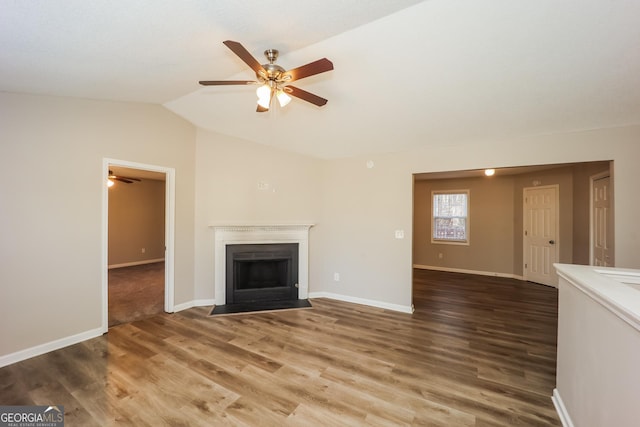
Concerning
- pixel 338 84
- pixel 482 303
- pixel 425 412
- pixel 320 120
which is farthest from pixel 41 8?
pixel 482 303

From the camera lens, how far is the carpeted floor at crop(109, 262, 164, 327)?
3.56 m

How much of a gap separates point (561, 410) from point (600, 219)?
3653mm

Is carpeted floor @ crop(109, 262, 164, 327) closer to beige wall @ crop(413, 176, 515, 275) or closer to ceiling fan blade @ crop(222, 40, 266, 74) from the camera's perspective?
ceiling fan blade @ crop(222, 40, 266, 74)

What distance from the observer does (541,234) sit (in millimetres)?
5379

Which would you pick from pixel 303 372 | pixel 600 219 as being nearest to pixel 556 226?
pixel 600 219

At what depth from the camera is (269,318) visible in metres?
3.52

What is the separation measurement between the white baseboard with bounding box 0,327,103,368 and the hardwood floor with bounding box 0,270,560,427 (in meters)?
0.07

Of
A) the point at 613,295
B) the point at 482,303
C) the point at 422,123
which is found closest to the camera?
the point at 613,295

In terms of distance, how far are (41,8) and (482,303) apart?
5.69m

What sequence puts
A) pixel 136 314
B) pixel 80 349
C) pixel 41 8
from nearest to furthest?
pixel 41 8
pixel 80 349
pixel 136 314

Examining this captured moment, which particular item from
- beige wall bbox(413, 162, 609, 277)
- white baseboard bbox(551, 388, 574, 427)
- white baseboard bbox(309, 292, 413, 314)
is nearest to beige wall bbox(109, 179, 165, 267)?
white baseboard bbox(309, 292, 413, 314)

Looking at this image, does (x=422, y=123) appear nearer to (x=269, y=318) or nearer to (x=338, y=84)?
(x=338, y=84)

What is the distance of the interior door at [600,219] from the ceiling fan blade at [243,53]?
4.86 metres

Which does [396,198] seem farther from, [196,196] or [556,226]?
[556,226]
